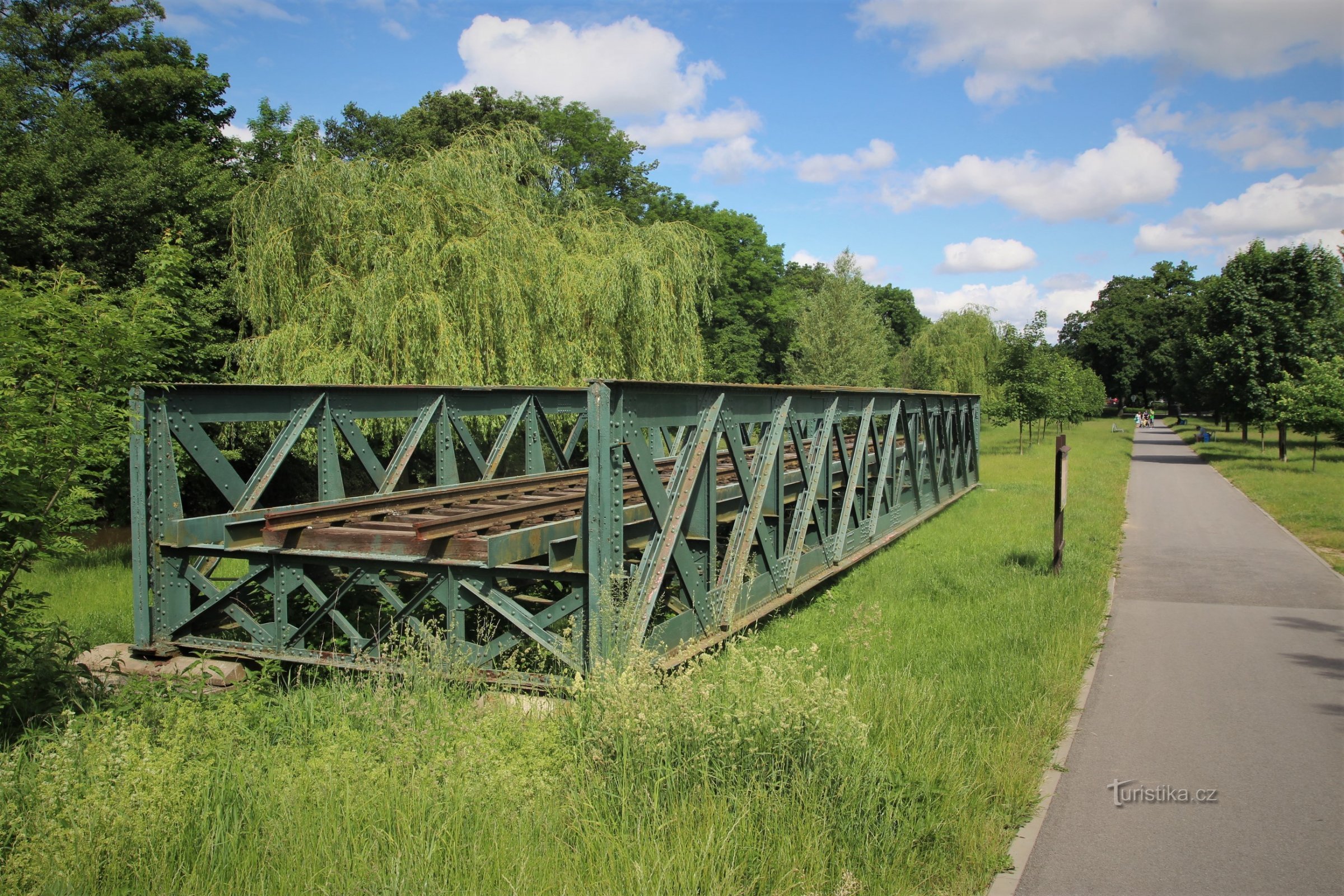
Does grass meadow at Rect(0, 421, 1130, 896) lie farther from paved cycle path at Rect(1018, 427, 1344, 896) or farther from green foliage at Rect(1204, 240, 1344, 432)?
green foliage at Rect(1204, 240, 1344, 432)

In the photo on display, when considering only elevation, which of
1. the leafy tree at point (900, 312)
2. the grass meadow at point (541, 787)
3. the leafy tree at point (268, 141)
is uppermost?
the leafy tree at point (900, 312)

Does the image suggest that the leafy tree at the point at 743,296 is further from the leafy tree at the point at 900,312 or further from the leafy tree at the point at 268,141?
the leafy tree at the point at 900,312

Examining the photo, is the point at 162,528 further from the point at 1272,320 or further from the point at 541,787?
the point at 1272,320

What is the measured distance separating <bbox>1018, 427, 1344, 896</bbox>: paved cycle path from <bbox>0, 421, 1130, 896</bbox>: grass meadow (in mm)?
376

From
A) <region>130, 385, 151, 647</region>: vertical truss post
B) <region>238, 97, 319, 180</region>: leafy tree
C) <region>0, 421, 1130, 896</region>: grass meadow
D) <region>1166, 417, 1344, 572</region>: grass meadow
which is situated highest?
<region>238, 97, 319, 180</region>: leafy tree

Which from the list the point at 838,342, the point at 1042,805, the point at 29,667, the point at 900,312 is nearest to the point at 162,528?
the point at 29,667

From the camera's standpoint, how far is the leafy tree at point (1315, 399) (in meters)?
24.8

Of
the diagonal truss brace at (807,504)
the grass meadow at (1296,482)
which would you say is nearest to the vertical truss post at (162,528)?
the diagonal truss brace at (807,504)

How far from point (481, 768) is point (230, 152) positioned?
68.9 ft

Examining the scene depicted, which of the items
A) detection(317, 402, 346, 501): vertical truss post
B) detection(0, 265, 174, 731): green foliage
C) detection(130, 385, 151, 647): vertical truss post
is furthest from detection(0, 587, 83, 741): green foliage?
detection(317, 402, 346, 501): vertical truss post

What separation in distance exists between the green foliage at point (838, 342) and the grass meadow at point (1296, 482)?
1670 centimetres

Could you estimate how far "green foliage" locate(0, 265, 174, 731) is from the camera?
15.1 ft

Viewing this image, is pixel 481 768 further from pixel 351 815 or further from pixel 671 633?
pixel 671 633

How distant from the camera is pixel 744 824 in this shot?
144 inches
